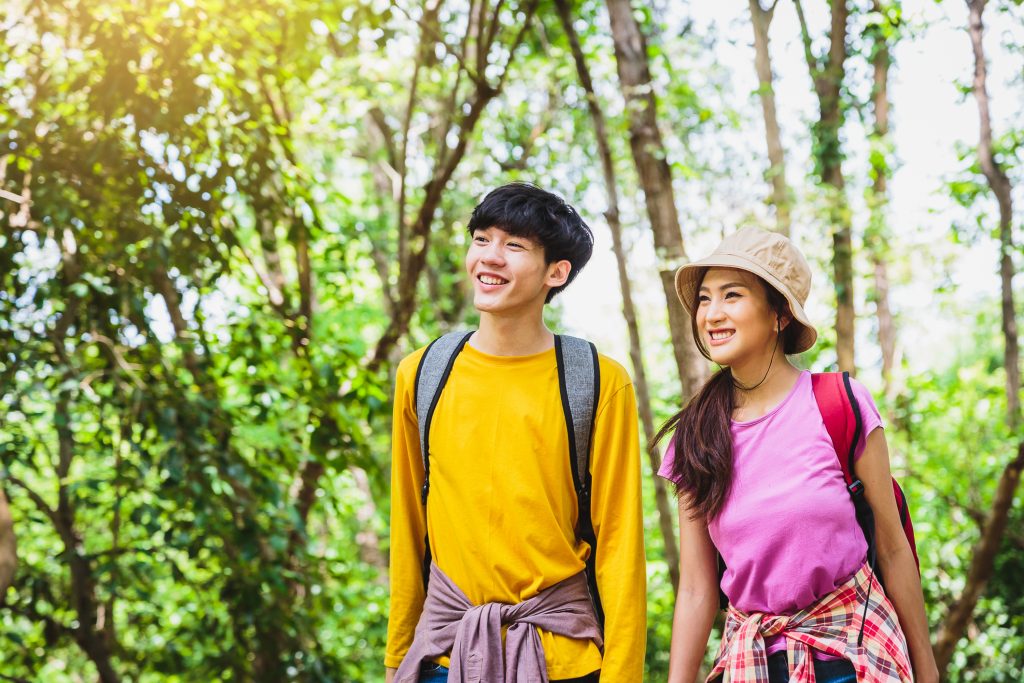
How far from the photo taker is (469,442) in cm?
258

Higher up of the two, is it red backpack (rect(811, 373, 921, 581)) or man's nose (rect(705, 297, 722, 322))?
man's nose (rect(705, 297, 722, 322))

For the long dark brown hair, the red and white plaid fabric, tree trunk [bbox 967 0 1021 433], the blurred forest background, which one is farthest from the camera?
tree trunk [bbox 967 0 1021 433]

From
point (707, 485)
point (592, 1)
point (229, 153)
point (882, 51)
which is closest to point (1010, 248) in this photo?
point (882, 51)

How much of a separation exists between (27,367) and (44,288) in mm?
378

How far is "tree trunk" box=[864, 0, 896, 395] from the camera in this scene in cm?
833

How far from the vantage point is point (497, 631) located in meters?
2.43

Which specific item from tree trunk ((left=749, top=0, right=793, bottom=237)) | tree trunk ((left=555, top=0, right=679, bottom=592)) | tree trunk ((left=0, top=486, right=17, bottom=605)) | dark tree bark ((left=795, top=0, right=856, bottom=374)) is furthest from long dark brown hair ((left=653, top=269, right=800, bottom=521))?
tree trunk ((left=749, top=0, right=793, bottom=237))

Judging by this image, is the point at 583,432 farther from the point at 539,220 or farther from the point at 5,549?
the point at 5,549

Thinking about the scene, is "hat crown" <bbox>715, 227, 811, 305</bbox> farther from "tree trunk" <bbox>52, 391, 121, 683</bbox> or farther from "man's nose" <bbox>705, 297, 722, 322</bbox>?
"tree trunk" <bbox>52, 391, 121, 683</bbox>

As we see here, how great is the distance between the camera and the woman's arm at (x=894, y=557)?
232 cm

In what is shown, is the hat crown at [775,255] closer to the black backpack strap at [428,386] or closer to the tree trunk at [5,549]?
the black backpack strap at [428,386]

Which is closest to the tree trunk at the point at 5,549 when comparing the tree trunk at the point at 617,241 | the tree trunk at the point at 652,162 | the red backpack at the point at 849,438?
the red backpack at the point at 849,438

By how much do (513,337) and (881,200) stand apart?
746 centimetres

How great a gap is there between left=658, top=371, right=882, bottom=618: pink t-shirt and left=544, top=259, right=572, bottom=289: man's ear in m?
0.64
